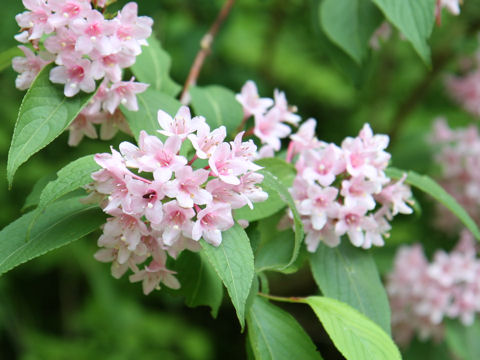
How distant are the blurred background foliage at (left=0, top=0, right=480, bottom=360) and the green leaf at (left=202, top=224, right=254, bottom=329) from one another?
184cm

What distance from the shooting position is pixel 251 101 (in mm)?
1650

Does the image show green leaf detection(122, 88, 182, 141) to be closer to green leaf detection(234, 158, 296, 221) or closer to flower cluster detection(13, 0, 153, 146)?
flower cluster detection(13, 0, 153, 146)

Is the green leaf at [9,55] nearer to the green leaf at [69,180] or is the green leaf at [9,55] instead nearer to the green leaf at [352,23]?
the green leaf at [69,180]

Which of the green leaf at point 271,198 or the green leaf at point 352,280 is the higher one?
the green leaf at point 271,198

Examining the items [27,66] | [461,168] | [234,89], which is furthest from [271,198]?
[234,89]

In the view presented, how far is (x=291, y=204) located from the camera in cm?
119

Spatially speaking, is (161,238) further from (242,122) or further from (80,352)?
(80,352)

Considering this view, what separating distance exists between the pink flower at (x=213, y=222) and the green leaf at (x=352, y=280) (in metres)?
0.44

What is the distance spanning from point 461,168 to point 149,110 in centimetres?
175

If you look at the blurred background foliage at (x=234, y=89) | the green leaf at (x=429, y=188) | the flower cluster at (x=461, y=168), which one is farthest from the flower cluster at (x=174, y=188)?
the blurred background foliage at (x=234, y=89)

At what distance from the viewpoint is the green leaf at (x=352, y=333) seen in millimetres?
1210

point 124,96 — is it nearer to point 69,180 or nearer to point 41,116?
point 41,116

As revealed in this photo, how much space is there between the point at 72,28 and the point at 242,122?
0.57 meters

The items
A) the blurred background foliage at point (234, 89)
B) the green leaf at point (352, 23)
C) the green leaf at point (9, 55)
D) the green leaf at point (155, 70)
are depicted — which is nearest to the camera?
the green leaf at point (9, 55)
